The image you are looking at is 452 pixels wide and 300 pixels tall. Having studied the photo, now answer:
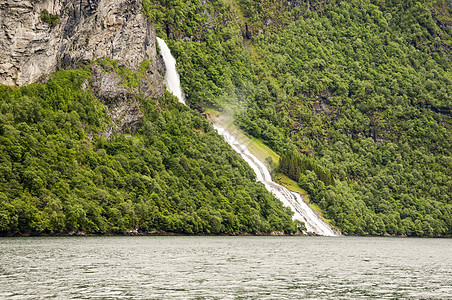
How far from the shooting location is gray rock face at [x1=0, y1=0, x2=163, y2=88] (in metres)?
165

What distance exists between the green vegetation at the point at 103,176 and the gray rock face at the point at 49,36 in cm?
600

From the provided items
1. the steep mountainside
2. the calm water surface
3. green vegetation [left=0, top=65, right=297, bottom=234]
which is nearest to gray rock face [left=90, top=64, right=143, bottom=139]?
the steep mountainside

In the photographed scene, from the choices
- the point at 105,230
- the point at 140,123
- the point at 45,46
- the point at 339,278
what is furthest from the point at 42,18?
the point at 339,278

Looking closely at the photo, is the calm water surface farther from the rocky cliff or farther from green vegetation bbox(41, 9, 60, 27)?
green vegetation bbox(41, 9, 60, 27)

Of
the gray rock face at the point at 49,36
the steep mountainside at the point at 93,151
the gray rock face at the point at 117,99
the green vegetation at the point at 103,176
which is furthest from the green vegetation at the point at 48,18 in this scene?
the gray rock face at the point at 117,99

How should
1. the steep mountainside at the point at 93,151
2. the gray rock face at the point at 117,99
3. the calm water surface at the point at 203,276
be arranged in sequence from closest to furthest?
the calm water surface at the point at 203,276 → the steep mountainside at the point at 93,151 → the gray rock face at the point at 117,99

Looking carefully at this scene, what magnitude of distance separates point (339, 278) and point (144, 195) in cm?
9823

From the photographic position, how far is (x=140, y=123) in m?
190

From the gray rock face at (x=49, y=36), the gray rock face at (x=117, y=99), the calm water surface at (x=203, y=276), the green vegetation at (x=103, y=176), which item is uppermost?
the gray rock face at (x=49, y=36)

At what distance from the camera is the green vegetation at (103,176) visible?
117 metres

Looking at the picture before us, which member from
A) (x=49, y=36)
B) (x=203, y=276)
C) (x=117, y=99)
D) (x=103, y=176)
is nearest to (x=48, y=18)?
(x=49, y=36)

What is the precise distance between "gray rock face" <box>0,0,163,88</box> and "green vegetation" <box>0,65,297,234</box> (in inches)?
236

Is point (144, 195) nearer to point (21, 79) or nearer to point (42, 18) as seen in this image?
point (21, 79)

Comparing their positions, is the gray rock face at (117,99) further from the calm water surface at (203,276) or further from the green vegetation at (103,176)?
the calm water surface at (203,276)
